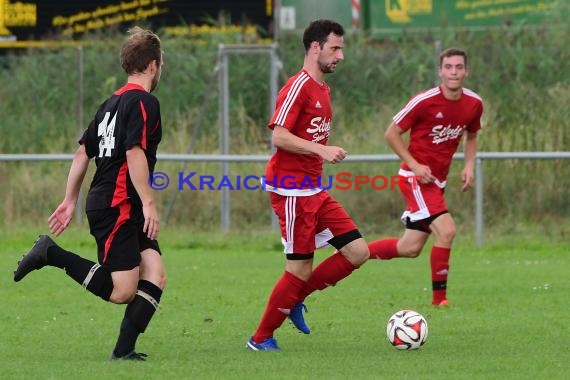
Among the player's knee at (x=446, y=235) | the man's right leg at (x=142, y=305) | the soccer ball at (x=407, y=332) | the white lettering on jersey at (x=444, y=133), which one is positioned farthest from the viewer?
the white lettering on jersey at (x=444, y=133)

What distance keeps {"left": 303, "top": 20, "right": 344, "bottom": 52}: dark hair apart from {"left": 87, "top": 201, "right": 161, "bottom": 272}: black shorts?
1604 mm

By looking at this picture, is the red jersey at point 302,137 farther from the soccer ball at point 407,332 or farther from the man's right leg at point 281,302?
the soccer ball at point 407,332

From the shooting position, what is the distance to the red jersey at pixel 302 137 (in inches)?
347

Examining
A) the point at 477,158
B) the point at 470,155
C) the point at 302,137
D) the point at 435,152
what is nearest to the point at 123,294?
the point at 302,137

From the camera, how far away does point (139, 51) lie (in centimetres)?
811

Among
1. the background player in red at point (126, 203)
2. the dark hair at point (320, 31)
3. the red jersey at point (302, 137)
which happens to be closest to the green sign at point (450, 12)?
the dark hair at point (320, 31)

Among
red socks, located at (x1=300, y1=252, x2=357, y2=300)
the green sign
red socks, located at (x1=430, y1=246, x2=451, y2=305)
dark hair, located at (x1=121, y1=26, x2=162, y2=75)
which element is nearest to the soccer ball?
red socks, located at (x1=300, y1=252, x2=357, y2=300)

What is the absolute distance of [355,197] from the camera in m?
17.5

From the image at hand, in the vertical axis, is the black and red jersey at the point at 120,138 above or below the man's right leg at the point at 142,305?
above

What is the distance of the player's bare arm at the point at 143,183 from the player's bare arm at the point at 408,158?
3520 mm

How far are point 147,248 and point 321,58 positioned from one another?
163cm

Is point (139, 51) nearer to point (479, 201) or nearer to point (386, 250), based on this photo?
point (386, 250)

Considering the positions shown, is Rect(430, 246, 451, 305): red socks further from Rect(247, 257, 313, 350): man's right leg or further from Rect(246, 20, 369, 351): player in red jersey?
Rect(247, 257, 313, 350): man's right leg

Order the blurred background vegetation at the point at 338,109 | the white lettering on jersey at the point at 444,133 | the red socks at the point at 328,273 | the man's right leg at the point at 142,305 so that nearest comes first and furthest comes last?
the man's right leg at the point at 142,305 < the red socks at the point at 328,273 < the white lettering on jersey at the point at 444,133 < the blurred background vegetation at the point at 338,109
